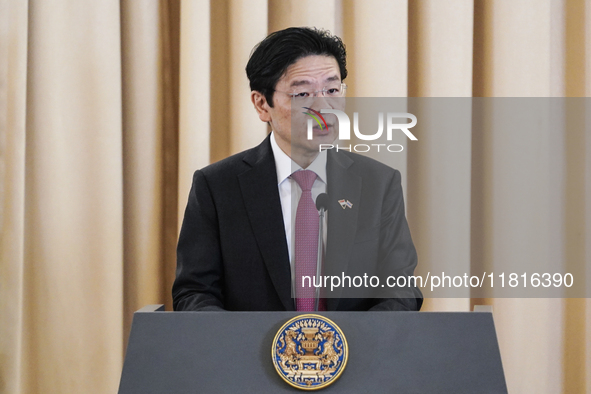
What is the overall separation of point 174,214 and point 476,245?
3.20 ft

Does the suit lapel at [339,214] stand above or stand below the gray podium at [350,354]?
above

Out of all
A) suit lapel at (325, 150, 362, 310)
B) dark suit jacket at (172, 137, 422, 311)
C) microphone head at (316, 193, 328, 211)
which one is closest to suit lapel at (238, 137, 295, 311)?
dark suit jacket at (172, 137, 422, 311)

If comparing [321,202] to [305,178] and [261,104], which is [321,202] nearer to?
[305,178]

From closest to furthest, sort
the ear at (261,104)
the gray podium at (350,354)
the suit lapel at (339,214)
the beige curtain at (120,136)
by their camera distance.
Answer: the gray podium at (350,354) → the suit lapel at (339,214) → the ear at (261,104) → the beige curtain at (120,136)

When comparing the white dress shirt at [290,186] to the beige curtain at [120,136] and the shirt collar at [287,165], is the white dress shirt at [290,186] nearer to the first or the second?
the shirt collar at [287,165]

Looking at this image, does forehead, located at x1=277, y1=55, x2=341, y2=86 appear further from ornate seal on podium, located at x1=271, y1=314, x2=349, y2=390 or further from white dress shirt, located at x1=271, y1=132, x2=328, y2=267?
ornate seal on podium, located at x1=271, y1=314, x2=349, y2=390

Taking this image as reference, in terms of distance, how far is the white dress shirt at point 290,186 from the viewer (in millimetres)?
1279

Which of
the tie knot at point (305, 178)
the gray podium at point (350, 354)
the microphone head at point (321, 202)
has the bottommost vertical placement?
the gray podium at point (350, 354)

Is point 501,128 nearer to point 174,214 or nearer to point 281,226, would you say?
point 281,226

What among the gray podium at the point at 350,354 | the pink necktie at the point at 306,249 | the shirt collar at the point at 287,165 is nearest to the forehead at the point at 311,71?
the shirt collar at the point at 287,165

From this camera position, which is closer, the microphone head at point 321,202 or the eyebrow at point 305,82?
the microphone head at point 321,202

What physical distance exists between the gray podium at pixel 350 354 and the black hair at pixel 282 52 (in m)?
0.63

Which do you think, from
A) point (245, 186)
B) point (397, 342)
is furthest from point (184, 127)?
point (397, 342)

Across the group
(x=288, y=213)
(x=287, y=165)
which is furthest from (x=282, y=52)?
(x=288, y=213)
